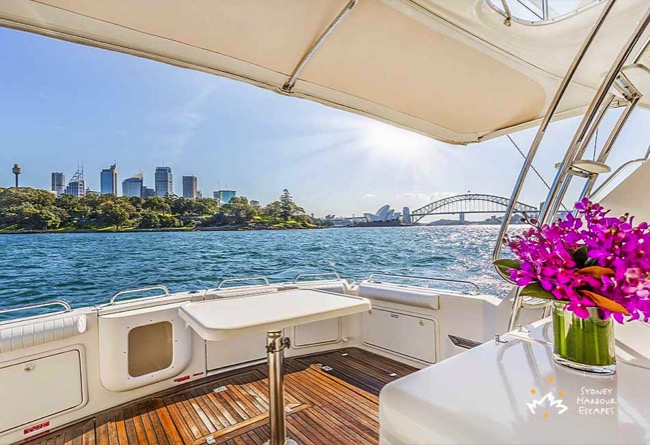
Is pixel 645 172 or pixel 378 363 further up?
pixel 645 172

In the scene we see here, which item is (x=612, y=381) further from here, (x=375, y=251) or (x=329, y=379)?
(x=375, y=251)

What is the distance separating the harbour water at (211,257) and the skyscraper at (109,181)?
123 centimetres

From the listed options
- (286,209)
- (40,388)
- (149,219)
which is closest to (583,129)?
(40,388)

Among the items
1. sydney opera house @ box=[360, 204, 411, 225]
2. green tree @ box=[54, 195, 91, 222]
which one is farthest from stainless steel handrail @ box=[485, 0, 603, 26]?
green tree @ box=[54, 195, 91, 222]

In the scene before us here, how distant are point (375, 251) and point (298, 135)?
5.53 metres

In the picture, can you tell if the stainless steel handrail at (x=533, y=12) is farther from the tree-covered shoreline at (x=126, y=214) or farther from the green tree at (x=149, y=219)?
the green tree at (x=149, y=219)

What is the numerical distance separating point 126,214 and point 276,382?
273 inches

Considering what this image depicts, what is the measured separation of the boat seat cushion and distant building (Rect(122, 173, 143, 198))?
671 centimetres

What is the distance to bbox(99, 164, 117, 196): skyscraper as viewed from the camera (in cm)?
743

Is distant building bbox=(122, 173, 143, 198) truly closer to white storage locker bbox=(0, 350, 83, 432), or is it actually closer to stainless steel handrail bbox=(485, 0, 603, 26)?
white storage locker bbox=(0, 350, 83, 432)

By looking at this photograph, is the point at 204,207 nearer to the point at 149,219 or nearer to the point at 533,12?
the point at 149,219

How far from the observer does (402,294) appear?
2.65m

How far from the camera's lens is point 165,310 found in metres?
2.22

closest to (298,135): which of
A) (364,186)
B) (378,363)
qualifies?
(364,186)
